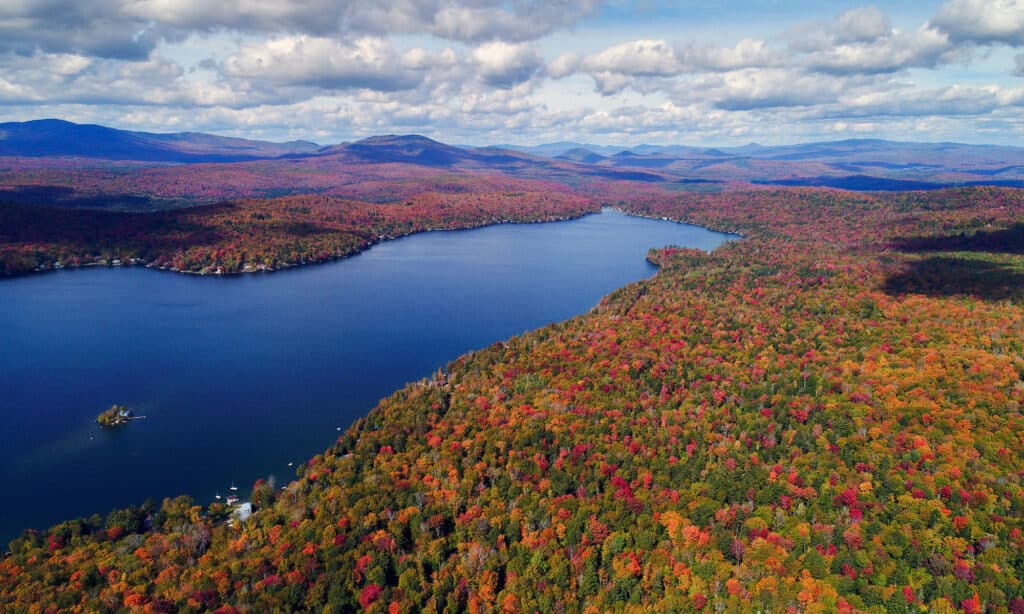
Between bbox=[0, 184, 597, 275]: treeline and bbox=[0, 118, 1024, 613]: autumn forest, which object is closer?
bbox=[0, 118, 1024, 613]: autumn forest

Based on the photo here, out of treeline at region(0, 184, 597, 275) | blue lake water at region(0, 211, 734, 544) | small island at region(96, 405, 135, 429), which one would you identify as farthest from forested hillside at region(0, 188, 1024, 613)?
treeline at region(0, 184, 597, 275)

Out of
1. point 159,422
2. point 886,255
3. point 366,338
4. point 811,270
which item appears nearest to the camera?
point 159,422

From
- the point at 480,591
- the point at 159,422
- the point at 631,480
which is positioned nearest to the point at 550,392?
the point at 631,480

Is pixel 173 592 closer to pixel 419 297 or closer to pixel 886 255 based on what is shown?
pixel 419 297

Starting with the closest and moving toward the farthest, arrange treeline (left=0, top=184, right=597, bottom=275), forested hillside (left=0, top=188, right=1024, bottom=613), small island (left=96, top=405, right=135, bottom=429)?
forested hillside (left=0, top=188, right=1024, bottom=613) < small island (left=96, top=405, right=135, bottom=429) < treeline (left=0, top=184, right=597, bottom=275)

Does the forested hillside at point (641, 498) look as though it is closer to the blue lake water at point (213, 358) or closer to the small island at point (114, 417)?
the blue lake water at point (213, 358)

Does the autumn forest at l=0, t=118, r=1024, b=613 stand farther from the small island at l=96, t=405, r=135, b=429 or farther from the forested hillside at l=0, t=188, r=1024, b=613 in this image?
the small island at l=96, t=405, r=135, b=429
